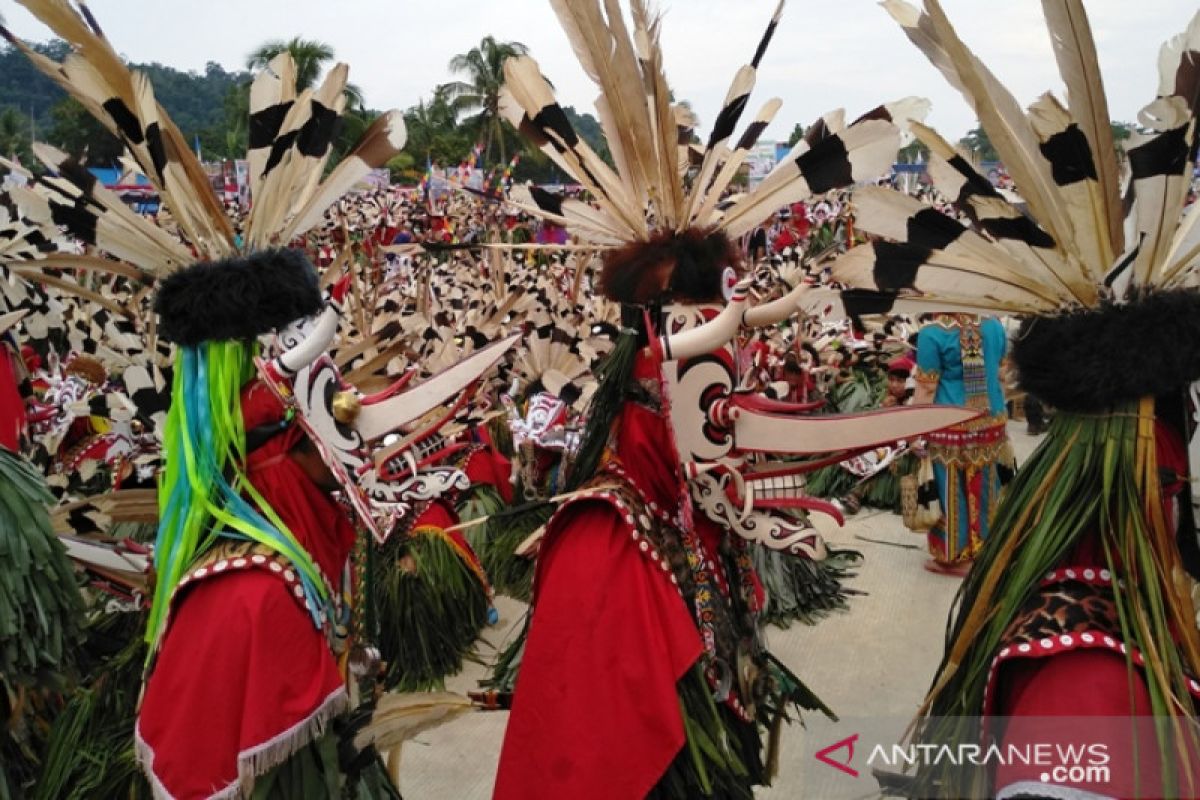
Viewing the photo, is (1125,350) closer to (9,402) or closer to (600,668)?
(600,668)

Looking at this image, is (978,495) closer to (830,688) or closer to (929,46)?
(830,688)

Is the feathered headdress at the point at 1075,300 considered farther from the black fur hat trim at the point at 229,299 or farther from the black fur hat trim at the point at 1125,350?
the black fur hat trim at the point at 229,299

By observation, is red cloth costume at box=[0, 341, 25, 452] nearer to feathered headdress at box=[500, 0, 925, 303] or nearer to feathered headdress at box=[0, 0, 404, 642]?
feathered headdress at box=[0, 0, 404, 642]

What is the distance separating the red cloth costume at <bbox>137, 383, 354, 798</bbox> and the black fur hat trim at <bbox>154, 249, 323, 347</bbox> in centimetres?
58

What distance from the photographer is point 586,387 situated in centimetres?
562

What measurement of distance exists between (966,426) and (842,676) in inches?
80.1

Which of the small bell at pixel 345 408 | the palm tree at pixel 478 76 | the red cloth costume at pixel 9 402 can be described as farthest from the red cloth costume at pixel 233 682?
the palm tree at pixel 478 76

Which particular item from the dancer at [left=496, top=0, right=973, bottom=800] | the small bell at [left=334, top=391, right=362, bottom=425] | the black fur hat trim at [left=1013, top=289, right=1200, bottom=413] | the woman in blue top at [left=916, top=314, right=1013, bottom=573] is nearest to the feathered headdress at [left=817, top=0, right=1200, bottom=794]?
the black fur hat trim at [left=1013, top=289, right=1200, bottom=413]

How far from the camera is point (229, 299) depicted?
237cm

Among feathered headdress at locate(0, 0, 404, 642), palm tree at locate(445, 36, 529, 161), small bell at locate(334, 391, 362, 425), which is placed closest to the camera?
feathered headdress at locate(0, 0, 404, 642)

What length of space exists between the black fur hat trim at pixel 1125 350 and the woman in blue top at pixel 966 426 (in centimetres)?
458

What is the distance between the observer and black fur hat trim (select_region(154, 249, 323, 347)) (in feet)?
7.79

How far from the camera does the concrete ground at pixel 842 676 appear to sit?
13.4 ft

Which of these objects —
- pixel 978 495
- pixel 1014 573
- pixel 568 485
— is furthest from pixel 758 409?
pixel 978 495
